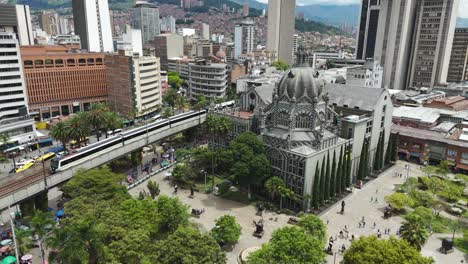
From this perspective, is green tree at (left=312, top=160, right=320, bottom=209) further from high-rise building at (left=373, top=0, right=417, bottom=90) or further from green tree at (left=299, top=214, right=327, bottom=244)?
high-rise building at (left=373, top=0, right=417, bottom=90)

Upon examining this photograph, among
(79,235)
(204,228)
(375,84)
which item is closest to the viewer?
(79,235)

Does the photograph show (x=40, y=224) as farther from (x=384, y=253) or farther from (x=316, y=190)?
(x=316, y=190)

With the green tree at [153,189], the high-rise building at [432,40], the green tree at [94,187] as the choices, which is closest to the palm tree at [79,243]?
the green tree at [94,187]

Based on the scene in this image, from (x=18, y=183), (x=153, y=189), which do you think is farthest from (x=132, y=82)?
(x=18, y=183)

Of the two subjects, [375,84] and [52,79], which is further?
[375,84]

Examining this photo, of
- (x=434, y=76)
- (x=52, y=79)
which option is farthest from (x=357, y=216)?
(x=434, y=76)

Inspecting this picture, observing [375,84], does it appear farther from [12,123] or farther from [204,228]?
[12,123]
